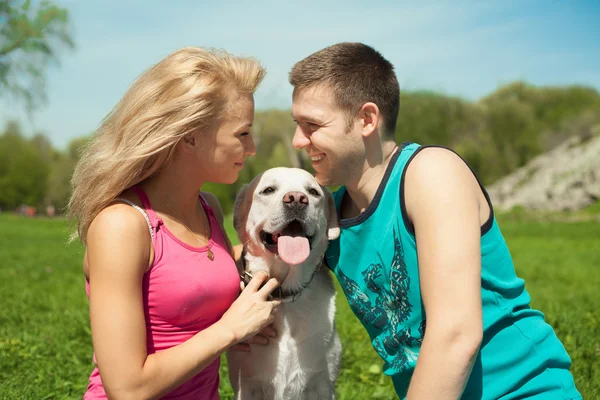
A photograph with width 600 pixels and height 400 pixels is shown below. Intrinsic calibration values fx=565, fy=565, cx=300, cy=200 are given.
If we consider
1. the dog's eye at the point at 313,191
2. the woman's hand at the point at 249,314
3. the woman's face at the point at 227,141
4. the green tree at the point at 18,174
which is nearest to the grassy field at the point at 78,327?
the woman's face at the point at 227,141

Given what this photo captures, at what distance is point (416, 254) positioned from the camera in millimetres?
2275

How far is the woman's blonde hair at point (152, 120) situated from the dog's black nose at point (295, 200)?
53 cm

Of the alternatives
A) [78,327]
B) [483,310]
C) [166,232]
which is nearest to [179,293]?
[166,232]

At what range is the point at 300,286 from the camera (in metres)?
2.96

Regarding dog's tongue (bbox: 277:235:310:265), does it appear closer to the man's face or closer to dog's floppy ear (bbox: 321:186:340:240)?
dog's floppy ear (bbox: 321:186:340:240)

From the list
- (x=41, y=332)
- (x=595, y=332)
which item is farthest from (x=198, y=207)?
(x=595, y=332)

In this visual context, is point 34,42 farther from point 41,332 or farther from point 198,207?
point 198,207

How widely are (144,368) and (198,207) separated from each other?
0.93 m

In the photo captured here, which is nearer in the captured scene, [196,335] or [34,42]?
[196,335]

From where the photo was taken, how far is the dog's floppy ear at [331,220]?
285 centimetres

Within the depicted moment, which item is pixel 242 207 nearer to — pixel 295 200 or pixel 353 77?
pixel 295 200

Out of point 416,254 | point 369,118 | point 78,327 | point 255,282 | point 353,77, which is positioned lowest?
point 78,327

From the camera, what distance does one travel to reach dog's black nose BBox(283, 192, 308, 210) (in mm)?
2783

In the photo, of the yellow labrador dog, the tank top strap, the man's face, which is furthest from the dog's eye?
the tank top strap
